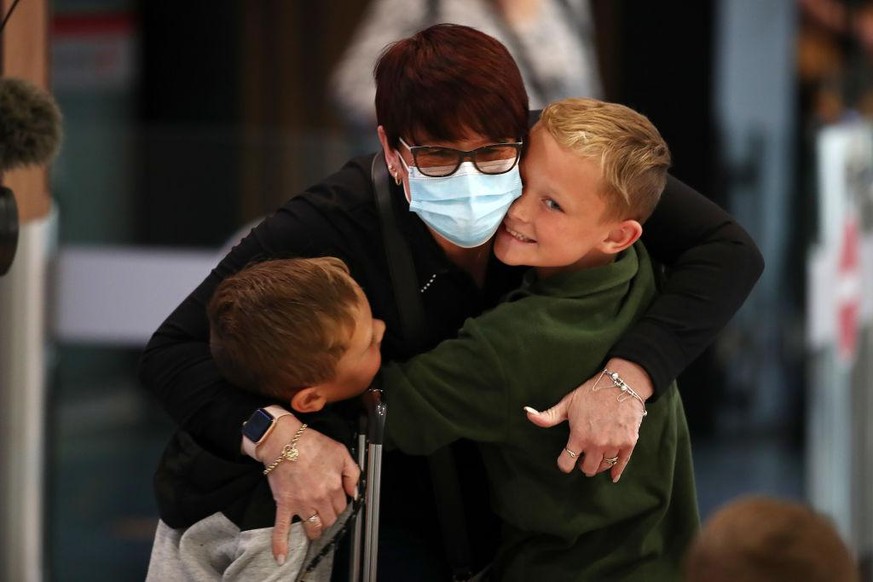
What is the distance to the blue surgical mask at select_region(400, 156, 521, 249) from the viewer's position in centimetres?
185

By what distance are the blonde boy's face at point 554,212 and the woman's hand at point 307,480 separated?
1.23 feet

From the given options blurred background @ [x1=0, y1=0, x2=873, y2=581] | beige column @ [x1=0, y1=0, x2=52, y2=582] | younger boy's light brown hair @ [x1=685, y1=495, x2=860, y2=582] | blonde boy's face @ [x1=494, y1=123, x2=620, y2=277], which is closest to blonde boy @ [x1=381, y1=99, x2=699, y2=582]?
blonde boy's face @ [x1=494, y1=123, x2=620, y2=277]

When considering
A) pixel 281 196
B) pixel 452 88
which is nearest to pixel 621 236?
pixel 452 88

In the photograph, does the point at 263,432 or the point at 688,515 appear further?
the point at 688,515

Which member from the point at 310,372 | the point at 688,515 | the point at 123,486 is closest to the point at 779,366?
the point at 123,486

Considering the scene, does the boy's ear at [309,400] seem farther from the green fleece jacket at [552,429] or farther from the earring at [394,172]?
the earring at [394,172]

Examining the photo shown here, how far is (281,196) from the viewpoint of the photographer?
433 centimetres

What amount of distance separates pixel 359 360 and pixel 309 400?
0.29 ft

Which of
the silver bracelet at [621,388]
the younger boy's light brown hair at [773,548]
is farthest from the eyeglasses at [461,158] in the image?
the younger boy's light brown hair at [773,548]

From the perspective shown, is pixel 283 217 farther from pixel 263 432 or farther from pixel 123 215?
pixel 123 215

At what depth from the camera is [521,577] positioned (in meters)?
1.95

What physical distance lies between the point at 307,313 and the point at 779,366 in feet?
15.2

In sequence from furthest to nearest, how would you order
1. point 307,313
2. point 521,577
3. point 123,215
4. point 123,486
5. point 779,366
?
point 779,366 < point 123,486 < point 123,215 < point 521,577 < point 307,313

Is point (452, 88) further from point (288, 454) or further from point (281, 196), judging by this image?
point (281, 196)
